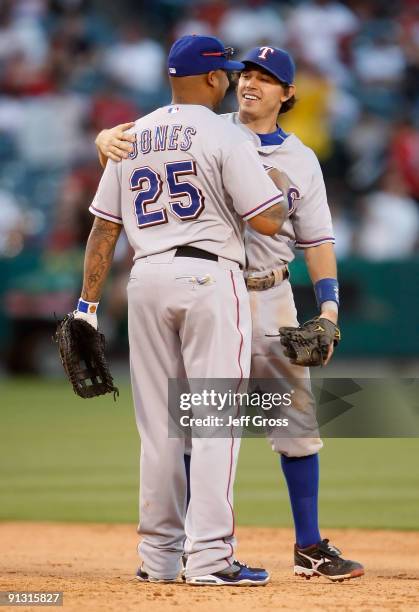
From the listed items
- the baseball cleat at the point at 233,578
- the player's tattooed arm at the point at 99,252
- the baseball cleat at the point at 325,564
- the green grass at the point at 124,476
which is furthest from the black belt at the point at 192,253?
the green grass at the point at 124,476

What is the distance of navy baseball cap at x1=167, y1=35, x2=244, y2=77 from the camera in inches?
179

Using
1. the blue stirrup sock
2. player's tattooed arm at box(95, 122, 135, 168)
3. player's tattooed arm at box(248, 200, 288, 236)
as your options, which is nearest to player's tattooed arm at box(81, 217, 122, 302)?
player's tattooed arm at box(95, 122, 135, 168)

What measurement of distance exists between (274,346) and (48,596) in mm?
1386

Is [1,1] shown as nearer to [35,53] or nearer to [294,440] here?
[35,53]

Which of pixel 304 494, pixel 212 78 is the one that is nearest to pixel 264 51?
pixel 212 78

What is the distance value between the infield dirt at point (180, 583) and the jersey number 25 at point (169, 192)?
137cm

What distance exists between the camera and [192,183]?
4.50m

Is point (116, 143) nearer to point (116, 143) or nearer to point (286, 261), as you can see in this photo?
point (116, 143)

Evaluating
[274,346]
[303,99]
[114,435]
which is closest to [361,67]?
[303,99]

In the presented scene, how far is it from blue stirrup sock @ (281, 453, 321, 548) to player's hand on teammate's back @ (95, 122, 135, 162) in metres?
1.41

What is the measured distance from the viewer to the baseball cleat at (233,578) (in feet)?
14.7

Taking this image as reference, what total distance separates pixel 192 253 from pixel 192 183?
0.26 metres

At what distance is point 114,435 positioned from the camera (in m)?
9.87

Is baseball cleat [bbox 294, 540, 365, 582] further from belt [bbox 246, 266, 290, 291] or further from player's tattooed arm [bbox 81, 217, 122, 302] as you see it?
player's tattooed arm [bbox 81, 217, 122, 302]
